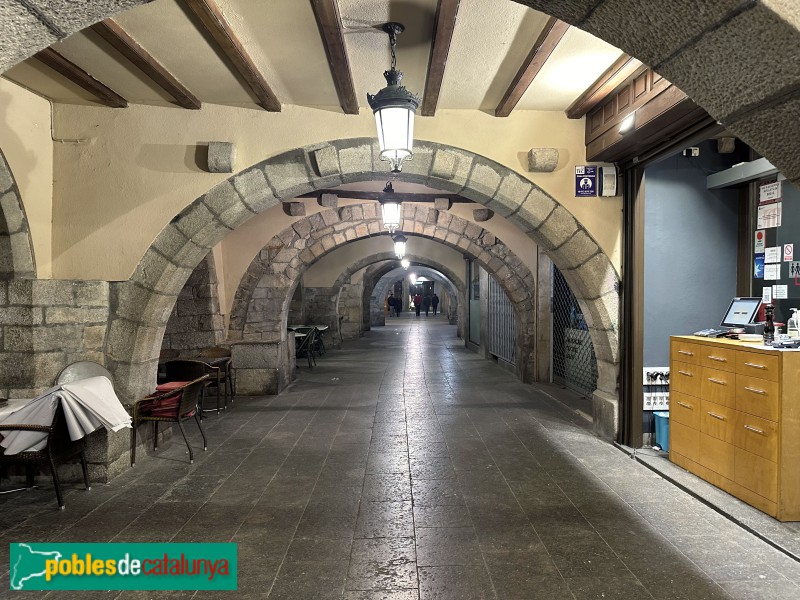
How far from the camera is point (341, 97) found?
3.27m

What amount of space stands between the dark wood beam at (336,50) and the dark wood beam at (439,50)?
1.47 ft

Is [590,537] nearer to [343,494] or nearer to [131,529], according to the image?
[343,494]

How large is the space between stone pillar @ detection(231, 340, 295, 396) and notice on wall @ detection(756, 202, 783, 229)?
15.6ft

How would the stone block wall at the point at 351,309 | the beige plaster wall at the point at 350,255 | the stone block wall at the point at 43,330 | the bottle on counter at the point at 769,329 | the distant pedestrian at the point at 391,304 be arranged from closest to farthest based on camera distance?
the bottle on counter at the point at 769,329 < the stone block wall at the point at 43,330 < the beige plaster wall at the point at 350,255 < the stone block wall at the point at 351,309 < the distant pedestrian at the point at 391,304

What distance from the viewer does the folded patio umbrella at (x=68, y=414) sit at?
2.68 metres

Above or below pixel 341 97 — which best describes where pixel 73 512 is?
below

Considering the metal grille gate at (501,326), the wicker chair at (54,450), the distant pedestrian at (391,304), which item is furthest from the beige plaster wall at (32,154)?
the distant pedestrian at (391,304)

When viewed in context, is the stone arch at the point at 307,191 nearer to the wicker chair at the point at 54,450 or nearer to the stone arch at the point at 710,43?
the wicker chair at the point at 54,450

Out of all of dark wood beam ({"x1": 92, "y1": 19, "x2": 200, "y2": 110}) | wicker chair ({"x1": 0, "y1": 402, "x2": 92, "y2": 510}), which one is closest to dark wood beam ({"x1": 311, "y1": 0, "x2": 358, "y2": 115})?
dark wood beam ({"x1": 92, "y1": 19, "x2": 200, "y2": 110})

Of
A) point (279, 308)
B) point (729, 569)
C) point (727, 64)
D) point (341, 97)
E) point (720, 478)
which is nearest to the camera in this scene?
point (727, 64)

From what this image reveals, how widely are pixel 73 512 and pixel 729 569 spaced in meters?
3.10

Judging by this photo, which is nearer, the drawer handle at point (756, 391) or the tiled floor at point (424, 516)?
the tiled floor at point (424, 516)

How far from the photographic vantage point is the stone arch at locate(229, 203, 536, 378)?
618cm

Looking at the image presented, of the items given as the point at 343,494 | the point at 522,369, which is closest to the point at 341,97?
the point at 343,494
